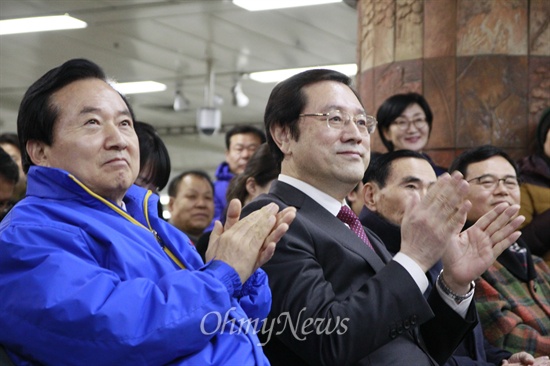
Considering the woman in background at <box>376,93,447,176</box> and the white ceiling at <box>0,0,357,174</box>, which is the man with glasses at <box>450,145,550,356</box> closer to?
the woman in background at <box>376,93,447,176</box>

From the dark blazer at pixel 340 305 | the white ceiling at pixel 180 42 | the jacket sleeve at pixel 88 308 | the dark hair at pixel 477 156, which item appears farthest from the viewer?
the white ceiling at pixel 180 42

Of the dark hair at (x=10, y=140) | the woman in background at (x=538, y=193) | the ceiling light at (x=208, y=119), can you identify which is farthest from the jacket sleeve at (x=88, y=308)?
the ceiling light at (x=208, y=119)

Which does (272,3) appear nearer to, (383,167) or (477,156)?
(477,156)

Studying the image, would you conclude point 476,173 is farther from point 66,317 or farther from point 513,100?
point 66,317

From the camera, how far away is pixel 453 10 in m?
5.20

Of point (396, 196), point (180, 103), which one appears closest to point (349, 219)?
point (396, 196)

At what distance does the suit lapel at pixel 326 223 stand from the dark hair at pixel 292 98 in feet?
0.63

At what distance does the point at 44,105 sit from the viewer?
7.45 feet

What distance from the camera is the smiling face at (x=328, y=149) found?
2.77 meters

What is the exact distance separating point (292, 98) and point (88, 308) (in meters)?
1.28

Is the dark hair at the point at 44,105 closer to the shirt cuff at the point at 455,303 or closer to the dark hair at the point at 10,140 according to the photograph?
the shirt cuff at the point at 455,303

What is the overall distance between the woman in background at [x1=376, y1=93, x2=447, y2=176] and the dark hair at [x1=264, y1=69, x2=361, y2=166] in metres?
1.85

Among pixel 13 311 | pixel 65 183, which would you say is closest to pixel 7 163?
pixel 65 183

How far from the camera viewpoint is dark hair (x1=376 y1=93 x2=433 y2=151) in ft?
15.8
